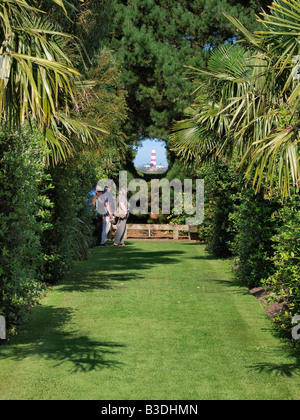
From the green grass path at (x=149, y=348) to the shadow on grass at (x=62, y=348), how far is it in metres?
0.01

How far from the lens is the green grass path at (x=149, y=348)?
5109 mm

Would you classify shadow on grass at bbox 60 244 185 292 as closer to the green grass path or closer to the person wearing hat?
the green grass path

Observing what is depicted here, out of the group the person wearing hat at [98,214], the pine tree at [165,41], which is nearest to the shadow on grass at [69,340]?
the person wearing hat at [98,214]


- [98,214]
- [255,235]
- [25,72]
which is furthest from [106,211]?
[25,72]

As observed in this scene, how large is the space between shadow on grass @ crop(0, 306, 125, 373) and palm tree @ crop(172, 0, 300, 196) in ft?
8.28

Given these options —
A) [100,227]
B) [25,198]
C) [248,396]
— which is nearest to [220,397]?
[248,396]

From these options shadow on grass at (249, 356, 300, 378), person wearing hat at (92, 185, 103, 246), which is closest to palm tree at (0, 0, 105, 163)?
shadow on grass at (249, 356, 300, 378)

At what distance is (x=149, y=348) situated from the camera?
645 cm

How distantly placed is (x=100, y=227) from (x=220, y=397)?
15669mm

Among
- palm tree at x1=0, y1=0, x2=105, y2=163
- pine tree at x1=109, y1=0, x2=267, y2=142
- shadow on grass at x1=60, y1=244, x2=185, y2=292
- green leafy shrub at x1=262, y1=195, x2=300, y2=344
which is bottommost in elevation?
shadow on grass at x1=60, y1=244, x2=185, y2=292

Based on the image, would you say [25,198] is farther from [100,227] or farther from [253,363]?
[100,227]

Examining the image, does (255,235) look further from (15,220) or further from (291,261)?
(15,220)

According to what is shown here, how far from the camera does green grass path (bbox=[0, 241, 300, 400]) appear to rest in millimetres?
5109

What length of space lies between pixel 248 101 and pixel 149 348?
378 cm
